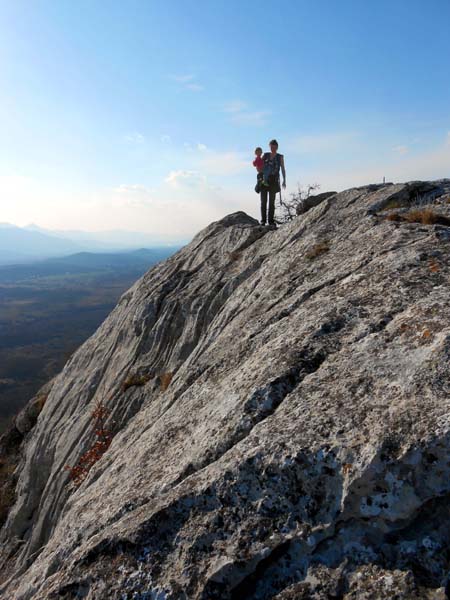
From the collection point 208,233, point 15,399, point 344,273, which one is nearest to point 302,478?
point 344,273

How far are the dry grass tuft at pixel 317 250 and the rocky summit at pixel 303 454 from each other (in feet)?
0.30

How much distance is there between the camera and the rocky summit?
5902 millimetres

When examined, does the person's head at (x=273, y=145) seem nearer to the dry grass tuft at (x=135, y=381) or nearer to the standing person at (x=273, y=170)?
the standing person at (x=273, y=170)

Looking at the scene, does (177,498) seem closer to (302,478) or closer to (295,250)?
(302,478)

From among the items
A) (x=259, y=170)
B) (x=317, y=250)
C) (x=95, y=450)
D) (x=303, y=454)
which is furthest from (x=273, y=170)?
(x=303, y=454)

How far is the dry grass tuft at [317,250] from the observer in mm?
16000

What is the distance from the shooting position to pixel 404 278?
1066 cm

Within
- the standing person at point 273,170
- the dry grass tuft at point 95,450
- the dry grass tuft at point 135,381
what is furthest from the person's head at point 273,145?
the dry grass tuft at point 95,450

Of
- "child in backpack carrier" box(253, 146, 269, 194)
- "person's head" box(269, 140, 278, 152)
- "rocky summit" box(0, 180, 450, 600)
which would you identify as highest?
"person's head" box(269, 140, 278, 152)

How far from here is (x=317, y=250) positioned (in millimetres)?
16234

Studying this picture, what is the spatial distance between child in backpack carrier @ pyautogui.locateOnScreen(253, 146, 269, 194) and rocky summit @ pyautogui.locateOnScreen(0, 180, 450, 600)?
1046 centimetres

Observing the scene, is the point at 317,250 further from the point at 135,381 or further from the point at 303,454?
the point at 135,381

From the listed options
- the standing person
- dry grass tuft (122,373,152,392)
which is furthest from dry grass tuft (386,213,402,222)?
dry grass tuft (122,373,152,392)

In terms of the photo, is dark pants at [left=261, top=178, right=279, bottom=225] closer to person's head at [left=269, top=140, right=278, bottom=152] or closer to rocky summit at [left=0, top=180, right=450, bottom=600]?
person's head at [left=269, top=140, right=278, bottom=152]
